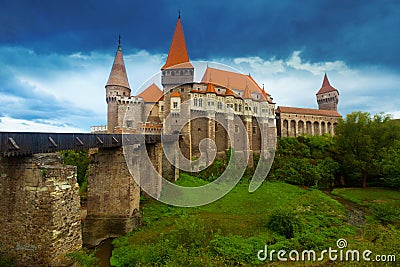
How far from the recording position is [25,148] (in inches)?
342

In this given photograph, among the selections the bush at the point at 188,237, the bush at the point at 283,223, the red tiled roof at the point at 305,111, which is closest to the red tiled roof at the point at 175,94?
the bush at the point at 283,223

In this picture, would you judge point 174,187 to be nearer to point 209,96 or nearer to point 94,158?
point 94,158

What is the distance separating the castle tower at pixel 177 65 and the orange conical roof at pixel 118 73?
826 centimetres

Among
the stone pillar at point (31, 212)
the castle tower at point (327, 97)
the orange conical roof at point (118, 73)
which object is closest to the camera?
the stone pillar at point (31, 212)

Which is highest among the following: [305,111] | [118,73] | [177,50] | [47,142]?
[177,50]

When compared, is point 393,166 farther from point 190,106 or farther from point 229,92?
point 190,106

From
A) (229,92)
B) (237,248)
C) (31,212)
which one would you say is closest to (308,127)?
(229,92)

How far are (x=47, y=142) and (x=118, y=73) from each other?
33250mm

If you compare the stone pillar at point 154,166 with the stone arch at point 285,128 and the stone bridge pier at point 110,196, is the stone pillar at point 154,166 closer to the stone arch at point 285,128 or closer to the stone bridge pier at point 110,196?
the stone bridge pier at point 110,196

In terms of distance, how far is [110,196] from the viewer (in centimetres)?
1627

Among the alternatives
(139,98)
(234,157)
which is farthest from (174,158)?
(139,98)

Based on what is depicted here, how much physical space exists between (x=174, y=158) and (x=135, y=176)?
10.5 meters

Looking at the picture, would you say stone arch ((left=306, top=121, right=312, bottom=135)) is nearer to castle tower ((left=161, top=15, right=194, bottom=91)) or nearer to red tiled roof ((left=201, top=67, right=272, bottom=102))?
red tiled roof ((left=201, top=67, right=272, bottom=102))

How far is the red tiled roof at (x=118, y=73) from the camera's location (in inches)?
1583
